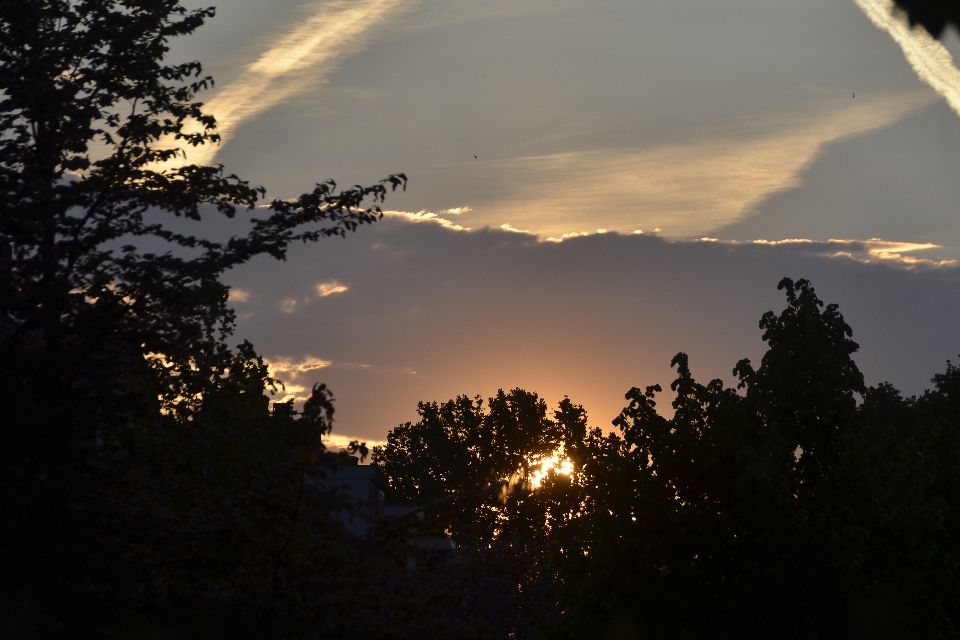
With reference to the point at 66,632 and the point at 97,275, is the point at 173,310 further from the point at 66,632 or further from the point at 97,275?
the point at 66,632

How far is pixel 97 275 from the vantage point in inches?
520

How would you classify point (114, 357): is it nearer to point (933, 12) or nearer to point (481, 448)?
point (933, 12)

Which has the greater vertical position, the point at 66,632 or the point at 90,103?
the point at 90,103

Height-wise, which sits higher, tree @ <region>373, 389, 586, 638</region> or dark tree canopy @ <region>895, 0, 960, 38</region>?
dark tree canopy @ <region>895, 0, 960, 38</region>

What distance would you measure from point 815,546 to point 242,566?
10.0 metres

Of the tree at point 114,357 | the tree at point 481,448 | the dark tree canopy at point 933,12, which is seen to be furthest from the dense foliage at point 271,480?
the tree at point 481,448

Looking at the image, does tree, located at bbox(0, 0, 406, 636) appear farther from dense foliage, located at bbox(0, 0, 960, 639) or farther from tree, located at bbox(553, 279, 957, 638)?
tree, located at bbox(553, 279, 957, 638)

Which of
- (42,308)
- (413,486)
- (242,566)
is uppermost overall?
(42,308)

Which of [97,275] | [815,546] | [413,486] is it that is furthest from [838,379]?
[413,486]

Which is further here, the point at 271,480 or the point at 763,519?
the point at 763,519

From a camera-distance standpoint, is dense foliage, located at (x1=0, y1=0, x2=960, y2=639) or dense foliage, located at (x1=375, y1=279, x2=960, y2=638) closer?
dense foliage, located at (x1=0, y1=0, x2=960, y2=639)

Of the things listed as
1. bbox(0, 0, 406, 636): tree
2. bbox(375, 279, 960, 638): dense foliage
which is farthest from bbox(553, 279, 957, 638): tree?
bbox(0, 0, 406, 636): tree

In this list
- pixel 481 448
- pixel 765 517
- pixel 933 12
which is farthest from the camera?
pixel 481 448

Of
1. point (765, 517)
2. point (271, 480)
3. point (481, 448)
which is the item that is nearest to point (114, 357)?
point (271, 480)
